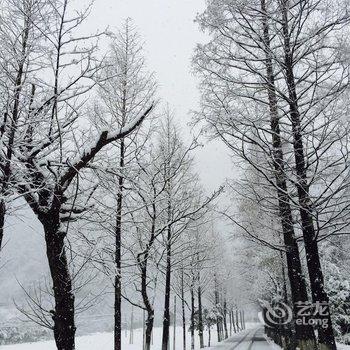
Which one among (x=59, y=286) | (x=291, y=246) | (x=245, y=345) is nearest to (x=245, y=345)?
(x=245, y=345)

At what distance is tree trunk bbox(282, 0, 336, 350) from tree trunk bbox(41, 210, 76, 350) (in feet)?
13.0

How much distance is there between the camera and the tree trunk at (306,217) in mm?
6594

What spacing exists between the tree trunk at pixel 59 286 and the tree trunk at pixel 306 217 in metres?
3.97

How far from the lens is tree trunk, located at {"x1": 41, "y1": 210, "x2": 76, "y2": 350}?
496 centimetres

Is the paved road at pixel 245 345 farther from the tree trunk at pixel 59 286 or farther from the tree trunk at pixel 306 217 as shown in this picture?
the tree trunk at pixel 59 286

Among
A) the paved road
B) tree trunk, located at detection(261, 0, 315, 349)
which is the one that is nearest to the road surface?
the paved road

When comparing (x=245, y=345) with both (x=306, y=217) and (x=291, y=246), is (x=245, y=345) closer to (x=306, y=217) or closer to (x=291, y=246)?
(x=291, y=246)

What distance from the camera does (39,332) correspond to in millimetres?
54281

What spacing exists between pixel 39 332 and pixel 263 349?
39.3m

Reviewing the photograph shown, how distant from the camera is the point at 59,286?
511 centimetres

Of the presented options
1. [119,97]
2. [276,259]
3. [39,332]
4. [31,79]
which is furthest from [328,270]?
[39,332]

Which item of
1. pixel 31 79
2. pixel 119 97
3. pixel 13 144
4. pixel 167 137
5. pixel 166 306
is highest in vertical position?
pixel 167 137

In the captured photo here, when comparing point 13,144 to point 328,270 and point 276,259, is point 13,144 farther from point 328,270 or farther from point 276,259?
point 328,270

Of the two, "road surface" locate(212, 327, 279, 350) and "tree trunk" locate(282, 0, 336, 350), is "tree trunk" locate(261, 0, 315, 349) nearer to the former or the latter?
"tree trunk" locate(282, 0, 336, 350)
